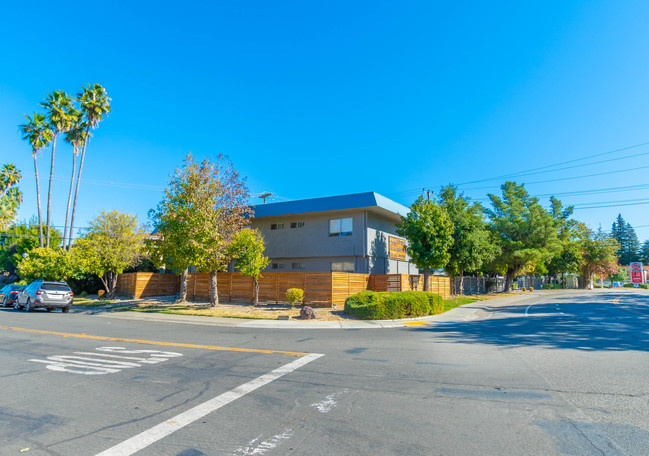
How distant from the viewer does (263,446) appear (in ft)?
13.2

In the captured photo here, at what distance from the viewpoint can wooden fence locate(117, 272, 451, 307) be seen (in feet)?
69.1

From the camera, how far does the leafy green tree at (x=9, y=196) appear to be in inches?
1725

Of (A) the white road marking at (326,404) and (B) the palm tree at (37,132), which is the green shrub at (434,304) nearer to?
(A) the white road marking at (326,404)

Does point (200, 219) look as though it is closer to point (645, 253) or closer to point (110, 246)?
point (110, 246)

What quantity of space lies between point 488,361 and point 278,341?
5807 mm

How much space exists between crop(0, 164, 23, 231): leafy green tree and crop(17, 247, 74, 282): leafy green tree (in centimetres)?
1799

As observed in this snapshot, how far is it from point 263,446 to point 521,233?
158 ft

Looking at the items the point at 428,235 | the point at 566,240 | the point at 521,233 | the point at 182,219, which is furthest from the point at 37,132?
the point at 566,240

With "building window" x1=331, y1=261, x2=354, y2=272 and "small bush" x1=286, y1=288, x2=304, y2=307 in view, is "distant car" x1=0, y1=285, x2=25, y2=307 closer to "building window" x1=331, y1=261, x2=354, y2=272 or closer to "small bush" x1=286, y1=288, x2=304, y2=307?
"small bush" x1=286, y1=288, x2=304, y2=307

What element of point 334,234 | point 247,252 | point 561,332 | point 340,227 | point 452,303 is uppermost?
point 340,227

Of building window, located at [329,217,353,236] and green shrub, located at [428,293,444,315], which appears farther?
building window, located at [329,217,353,236]

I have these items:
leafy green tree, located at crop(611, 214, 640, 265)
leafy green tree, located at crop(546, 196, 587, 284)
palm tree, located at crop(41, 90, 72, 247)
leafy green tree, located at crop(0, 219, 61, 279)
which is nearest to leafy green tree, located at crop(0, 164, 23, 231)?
leafy green tree, located at crop(0, 219, 61, 279)

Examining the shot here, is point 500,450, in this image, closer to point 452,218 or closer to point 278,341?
point 278,341

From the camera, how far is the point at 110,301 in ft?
86.0
